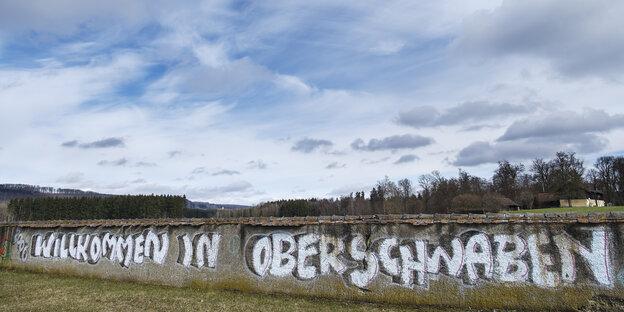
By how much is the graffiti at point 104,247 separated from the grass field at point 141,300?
875 mm

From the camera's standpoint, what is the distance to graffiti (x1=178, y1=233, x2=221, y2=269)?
1024 cm

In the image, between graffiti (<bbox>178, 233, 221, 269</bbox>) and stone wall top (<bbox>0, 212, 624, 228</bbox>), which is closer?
stone wall top (<bbox>0, 212, 624, 228</bbox>)

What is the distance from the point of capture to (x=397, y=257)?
27.4ft

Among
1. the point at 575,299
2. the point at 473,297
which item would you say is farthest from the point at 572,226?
the point at 473,297

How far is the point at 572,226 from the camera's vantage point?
7.30 m

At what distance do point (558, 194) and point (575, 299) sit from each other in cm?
6657

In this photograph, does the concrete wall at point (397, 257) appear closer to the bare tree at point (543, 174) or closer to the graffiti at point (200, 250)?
the graffiti at point (200, 250)

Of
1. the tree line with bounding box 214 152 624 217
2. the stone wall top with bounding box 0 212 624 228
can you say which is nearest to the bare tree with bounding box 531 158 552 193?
the tree line with bounding box 214 152 624 217

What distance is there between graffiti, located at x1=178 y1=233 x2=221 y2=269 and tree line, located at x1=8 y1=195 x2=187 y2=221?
82.6 meters

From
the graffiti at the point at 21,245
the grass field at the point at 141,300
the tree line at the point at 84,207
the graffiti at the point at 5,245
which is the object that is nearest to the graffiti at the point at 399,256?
the grass field at the point at 141,300

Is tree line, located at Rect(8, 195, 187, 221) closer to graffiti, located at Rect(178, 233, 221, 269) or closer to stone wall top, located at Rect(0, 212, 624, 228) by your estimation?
graffiti, located at Rect(178, 233, 221, 269)

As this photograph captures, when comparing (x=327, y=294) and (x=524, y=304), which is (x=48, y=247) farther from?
(x=524, y=304)

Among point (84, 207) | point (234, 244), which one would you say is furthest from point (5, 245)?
point (84, 207)

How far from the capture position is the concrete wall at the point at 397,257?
7.21 m
